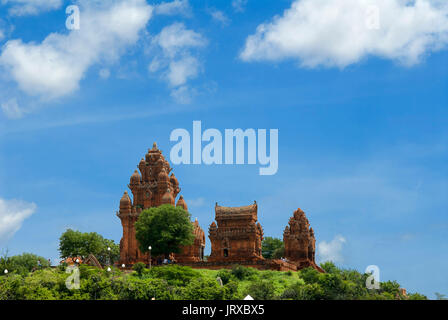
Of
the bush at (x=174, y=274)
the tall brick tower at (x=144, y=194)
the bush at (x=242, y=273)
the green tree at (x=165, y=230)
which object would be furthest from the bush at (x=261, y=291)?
the tall brick tower at (x=144, y=194)

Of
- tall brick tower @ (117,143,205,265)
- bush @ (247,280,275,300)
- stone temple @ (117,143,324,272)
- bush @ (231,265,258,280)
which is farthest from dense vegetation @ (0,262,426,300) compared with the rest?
tall brick tower @ (117,143,205,265)

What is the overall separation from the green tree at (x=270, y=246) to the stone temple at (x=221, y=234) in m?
21.7

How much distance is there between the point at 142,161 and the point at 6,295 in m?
37.6

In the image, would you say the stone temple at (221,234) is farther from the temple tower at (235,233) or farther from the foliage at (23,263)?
the foliage at (23,263)

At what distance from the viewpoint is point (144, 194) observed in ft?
327

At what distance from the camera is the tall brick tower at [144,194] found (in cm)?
9731

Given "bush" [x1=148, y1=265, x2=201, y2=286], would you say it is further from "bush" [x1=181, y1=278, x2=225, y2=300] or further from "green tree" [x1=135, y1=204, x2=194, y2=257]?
"green tree" [x1=135, y1=204, x2=194, y2=257]

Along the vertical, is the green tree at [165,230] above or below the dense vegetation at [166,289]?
above

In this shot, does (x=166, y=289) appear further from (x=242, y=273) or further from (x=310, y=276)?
(x=310, y=276)

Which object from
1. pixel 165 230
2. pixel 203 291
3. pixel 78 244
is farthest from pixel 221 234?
pixel 203 291
